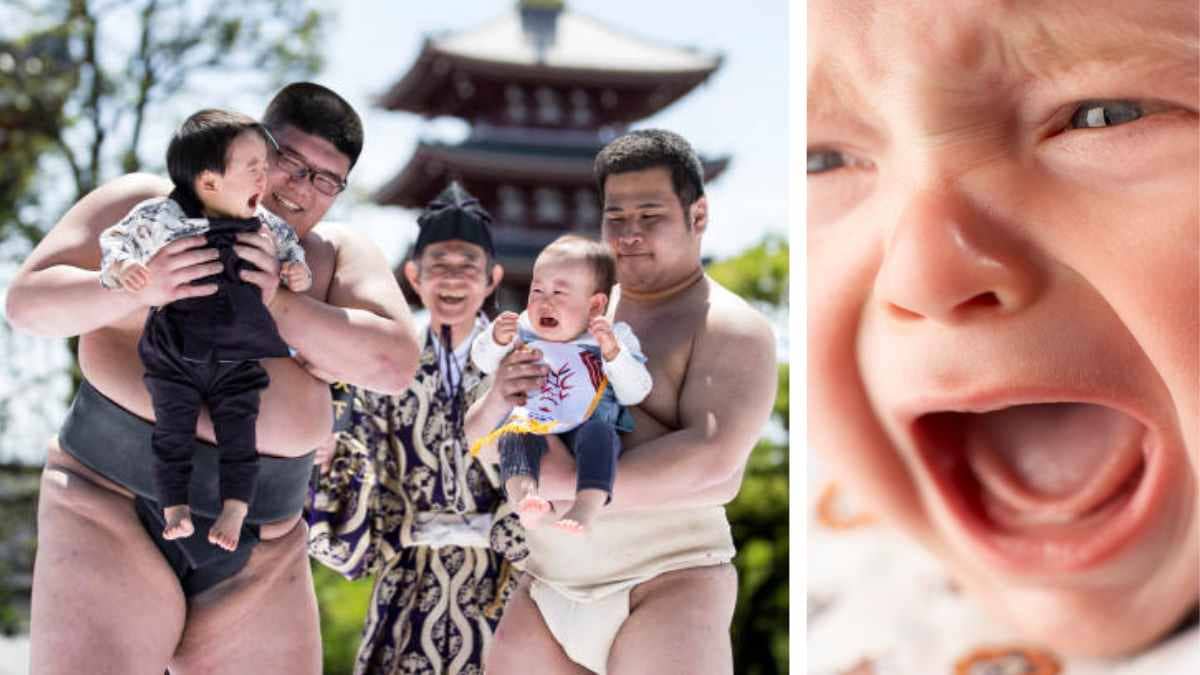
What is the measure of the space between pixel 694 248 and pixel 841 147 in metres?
0.42

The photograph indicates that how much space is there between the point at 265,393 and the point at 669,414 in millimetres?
597

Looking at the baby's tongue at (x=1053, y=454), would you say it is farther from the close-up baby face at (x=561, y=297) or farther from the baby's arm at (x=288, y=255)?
the baby's arm at (x=288, y=255)

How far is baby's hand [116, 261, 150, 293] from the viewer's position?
78.4 inches

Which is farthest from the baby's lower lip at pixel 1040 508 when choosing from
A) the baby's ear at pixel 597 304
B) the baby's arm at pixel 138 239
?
the baby's arm at pixel 138 239

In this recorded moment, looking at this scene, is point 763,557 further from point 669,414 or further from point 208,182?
point 208,182

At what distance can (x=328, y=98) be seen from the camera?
2344 millimetres

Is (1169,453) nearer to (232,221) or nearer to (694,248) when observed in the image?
(694,248)

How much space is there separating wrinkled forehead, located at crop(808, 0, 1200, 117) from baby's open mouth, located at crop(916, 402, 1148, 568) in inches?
21.4

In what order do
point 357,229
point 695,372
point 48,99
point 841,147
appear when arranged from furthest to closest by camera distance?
point 48,99
point 841,147
point 357,229
point 695,372

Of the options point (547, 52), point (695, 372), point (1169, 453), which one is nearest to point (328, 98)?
point (695, 372)

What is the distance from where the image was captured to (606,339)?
2.11 meters

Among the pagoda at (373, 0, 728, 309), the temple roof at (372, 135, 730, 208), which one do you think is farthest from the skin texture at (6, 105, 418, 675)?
the pagoda at (373, 0, 728, 309)

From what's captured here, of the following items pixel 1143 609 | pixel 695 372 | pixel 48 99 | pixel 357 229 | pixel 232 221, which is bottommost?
pixel 48 99

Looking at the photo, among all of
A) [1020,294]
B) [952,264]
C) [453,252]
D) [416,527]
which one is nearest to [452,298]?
[453,252]
